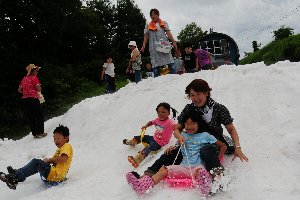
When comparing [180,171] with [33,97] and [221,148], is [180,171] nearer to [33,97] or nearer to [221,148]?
[221,148]

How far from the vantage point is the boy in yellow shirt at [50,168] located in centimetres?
523

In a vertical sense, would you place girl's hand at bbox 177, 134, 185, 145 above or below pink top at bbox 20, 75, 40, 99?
below

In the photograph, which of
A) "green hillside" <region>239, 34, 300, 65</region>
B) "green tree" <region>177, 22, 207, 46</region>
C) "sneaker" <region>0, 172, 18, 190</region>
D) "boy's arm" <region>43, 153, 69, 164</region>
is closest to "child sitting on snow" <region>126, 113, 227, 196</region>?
"boy's arm" <region>43, 153, 69, 164</region>

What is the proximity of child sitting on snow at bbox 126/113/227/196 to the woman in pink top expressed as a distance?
509cm

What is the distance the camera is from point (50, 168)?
5.41 metres

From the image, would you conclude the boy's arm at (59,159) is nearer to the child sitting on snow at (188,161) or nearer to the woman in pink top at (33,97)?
the child sitting on snow at (188,161)

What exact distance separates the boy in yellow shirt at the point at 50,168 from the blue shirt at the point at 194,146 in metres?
1.98

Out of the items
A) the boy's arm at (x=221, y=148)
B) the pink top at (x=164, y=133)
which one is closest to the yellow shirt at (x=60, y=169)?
the pink top at (x=164, y=133)

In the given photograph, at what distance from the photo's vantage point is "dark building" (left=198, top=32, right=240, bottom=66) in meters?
17.2

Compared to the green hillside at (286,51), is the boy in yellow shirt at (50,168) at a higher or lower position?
lower

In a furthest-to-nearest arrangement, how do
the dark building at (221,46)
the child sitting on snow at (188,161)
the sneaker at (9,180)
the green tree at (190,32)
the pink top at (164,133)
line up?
the green tree at (190,32) → the dark building at (221,46) → the pink top at (164,133) → the sneaker at (9,180) → the child sitting on snow at (188,161)

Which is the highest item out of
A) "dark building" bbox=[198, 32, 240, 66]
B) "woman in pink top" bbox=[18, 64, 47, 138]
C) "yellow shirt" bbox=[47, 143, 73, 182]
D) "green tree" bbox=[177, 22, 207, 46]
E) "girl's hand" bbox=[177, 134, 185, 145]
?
"green tree" bbox=[177, 22, 207, 46]

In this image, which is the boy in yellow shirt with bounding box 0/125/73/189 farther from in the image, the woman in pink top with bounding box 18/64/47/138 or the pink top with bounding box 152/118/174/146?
the woman in pink top with bounding box 18/64/47/138

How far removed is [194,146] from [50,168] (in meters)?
2.30
